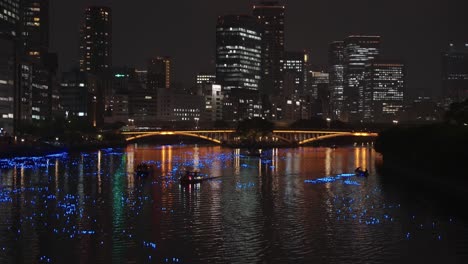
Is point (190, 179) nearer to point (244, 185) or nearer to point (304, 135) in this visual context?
point (244, 185)

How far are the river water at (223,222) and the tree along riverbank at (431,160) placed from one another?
12.8ft

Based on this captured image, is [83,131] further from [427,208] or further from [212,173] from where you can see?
[427,208]

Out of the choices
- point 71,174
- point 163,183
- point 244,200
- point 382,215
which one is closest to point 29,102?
point 71,174

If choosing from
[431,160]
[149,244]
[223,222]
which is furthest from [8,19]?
[149,244]

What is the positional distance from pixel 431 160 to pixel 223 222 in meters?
36.0

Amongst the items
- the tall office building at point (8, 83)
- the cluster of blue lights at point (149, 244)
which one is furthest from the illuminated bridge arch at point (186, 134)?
the cluster of blue lights at point (149, 244)

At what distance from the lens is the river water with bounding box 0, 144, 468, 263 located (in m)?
39.4

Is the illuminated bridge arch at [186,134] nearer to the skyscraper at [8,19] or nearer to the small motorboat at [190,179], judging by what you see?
the skyscraper at [8,19]

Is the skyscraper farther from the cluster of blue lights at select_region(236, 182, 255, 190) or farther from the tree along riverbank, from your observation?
the cluster of blue lights at select_region(236, 182, 255, 190)

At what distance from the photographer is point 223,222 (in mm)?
49281

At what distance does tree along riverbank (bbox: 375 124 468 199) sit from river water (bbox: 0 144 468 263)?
3.89m

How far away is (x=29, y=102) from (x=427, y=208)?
5904 inches

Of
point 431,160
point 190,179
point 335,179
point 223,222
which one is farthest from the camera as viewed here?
point 335,179

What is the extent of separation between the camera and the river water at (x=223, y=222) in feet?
129
